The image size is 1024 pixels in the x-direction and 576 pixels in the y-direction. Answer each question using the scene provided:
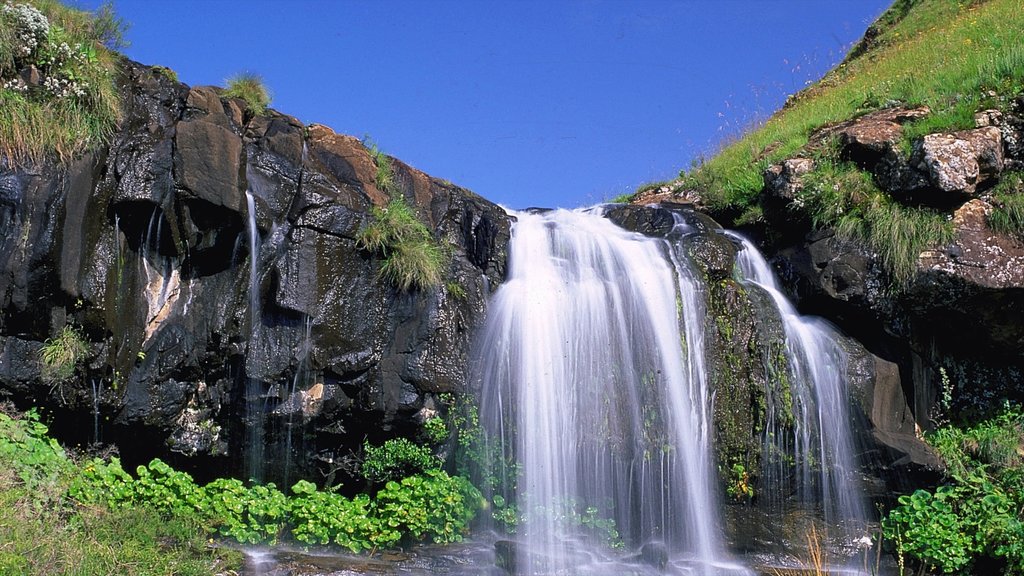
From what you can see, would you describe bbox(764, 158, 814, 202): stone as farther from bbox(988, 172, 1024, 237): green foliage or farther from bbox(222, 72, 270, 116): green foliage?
bbox(222, 72, 270, 116): green foliage

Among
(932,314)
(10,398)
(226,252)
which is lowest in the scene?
(10,398)

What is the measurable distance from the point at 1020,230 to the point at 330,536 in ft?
25.2

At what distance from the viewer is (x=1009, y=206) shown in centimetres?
845

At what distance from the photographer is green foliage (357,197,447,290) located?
25.7ft

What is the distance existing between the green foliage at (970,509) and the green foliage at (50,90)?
330 inches

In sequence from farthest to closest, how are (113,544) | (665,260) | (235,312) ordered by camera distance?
(665,260)
(235,312)
(113,544)

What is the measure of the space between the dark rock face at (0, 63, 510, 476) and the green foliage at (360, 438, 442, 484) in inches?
5.3

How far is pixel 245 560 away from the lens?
21.0 ft

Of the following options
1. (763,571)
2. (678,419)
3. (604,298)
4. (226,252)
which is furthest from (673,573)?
(226,252)

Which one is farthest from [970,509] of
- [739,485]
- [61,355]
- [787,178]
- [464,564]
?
[61,355]

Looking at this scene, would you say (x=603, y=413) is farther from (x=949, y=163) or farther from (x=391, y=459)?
(x=949, y=163)

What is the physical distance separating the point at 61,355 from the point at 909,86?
10947 millimetres

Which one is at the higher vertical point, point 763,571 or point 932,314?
point 932,314

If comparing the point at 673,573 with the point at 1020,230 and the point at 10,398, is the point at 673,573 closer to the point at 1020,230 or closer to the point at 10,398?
the point at 1020,230
